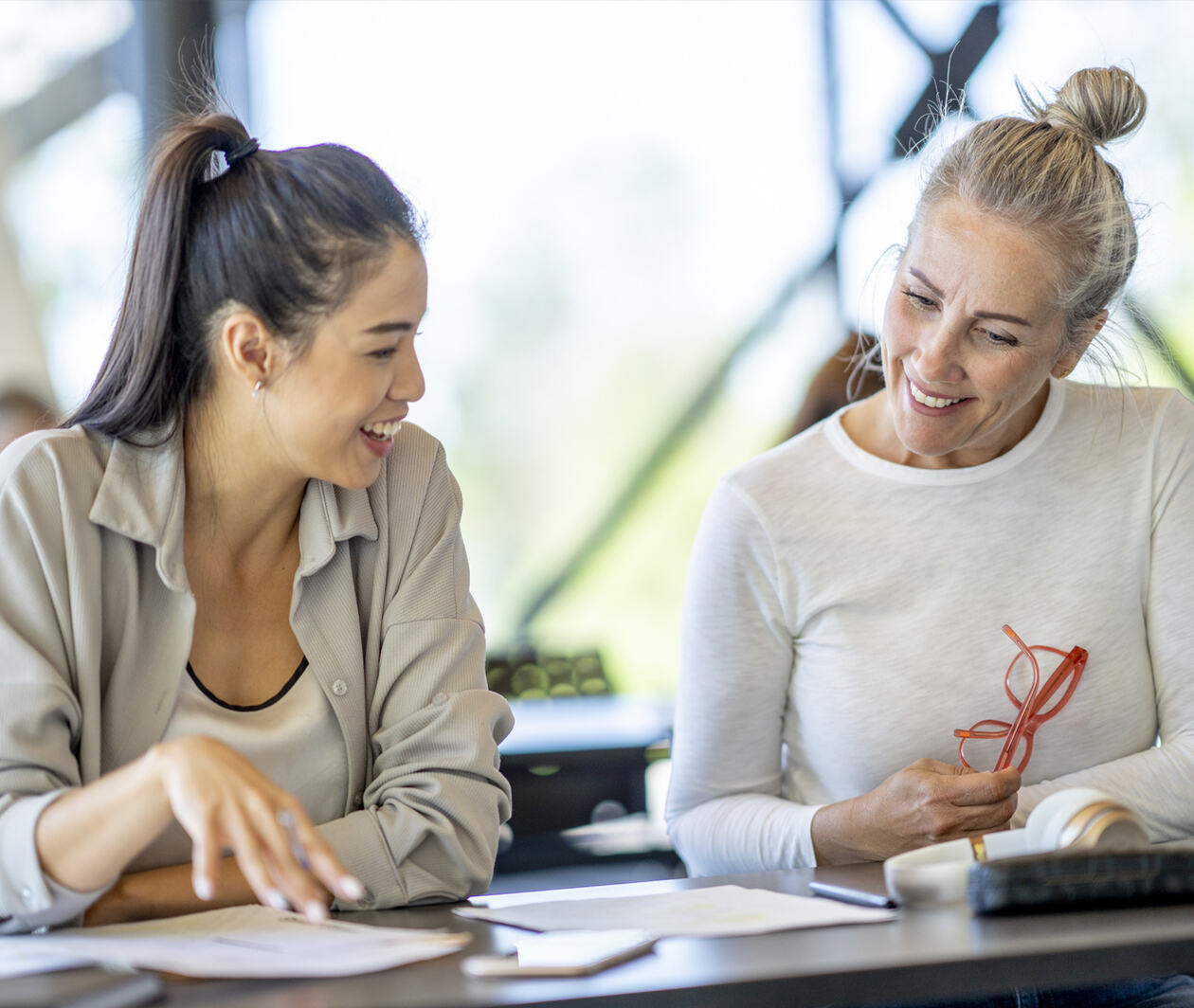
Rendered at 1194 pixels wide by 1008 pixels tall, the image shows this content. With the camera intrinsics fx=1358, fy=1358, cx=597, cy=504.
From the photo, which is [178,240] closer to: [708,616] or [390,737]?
[390,737]

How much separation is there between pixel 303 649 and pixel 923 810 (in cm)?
65

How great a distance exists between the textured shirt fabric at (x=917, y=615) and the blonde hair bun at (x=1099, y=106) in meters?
0.34

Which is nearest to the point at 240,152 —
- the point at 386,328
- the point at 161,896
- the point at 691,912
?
the point at 386,328

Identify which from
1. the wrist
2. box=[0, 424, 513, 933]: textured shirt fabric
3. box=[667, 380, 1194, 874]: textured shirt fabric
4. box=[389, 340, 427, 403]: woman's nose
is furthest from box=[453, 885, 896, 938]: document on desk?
box=[389, 340, 427, 403]: woman's nose

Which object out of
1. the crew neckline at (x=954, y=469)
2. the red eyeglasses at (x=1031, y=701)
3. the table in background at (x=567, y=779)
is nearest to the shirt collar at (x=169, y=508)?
the crew neckline at (x=954, y=469)

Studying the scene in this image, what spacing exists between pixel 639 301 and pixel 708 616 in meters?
2.56

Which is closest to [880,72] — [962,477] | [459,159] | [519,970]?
[459,159]

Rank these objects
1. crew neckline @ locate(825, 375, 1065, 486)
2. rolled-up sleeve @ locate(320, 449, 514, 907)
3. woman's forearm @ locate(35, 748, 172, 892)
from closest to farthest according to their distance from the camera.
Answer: woman's forearm @ locate(35, 748, 172, 892), rolled-up sleeve @ locate(320, 449, 514, 907), crew neckline @ locate(825, 375, 1065, 486)

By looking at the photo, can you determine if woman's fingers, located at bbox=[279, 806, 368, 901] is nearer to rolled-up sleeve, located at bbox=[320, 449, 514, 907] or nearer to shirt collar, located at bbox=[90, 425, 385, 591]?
rolled-up sleeve, located at bbox=[320, 449, 514, 907]

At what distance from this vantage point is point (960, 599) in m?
1.62

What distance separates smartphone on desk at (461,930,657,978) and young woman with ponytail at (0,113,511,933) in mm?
307

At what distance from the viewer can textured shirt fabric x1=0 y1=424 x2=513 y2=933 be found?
1.17 metres

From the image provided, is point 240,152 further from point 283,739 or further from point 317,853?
point 317,853

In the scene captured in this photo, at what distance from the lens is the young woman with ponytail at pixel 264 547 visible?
124 centimetres
